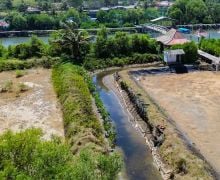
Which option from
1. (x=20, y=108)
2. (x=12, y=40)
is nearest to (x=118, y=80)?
(x=20, y=108)

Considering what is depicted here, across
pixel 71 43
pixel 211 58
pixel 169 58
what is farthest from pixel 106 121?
pixel 211 58

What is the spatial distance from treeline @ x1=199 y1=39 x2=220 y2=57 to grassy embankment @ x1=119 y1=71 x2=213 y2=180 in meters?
20.3

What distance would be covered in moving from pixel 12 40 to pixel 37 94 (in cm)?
4998

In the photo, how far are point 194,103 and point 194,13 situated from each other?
60184 millimetres

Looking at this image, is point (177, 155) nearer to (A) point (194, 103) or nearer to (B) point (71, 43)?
(A) point (194, 103)

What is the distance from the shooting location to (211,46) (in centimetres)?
4738

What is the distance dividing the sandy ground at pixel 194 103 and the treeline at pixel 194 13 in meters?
48.7

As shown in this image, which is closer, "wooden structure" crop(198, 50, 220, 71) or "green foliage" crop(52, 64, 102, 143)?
"green foliage" crop(52, 64, 102, 143)

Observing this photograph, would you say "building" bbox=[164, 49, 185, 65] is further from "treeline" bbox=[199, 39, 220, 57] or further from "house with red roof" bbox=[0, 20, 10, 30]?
"house with red roof" bbox=[0, 20, 10, 30]

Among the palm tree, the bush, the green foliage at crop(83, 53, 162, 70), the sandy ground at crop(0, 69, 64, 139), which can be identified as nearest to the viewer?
the bush

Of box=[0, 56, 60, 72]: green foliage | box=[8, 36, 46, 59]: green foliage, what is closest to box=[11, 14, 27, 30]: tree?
box=[8, 36, 46, 59]: green foliage

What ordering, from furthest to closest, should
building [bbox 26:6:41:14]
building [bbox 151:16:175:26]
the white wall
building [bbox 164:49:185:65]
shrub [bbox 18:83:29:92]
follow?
building [bbox 26:6:41:14] → building [bbox 151:16:175:26] → the white wall → building [bbox 164:49:185:65] → shrub [bbox 18:83:29:92]

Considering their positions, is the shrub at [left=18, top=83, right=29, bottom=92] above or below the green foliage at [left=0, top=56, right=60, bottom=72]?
below

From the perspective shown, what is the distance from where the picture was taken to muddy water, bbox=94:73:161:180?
826 inches
